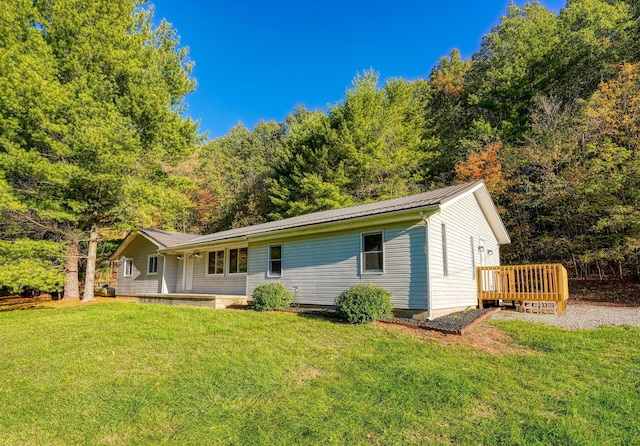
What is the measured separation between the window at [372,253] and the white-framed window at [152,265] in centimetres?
1279

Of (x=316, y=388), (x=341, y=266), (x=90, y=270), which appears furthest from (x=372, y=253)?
(x=90, y=270)

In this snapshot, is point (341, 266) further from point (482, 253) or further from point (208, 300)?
point (482, 253)

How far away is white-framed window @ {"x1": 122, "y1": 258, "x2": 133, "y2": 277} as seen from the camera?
19.9 metres

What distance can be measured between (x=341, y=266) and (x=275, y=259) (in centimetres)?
313

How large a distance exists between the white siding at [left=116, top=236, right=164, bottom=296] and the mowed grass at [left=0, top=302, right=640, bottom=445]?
1027cm

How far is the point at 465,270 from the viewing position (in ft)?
36.3

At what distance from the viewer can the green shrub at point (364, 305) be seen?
834 cm

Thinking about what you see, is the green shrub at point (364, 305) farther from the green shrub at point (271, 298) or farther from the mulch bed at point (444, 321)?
the green shrub at point (271, 298)

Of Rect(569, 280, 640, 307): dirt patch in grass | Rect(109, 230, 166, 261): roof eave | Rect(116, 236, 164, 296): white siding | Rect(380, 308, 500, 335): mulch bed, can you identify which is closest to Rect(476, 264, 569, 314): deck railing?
Rect(380, 308, 500, 335): mulch bed

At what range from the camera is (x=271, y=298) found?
10859 millimetres

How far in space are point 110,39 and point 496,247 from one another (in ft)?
61.6

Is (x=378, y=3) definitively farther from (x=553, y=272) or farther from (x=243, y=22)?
(x=553, y=272)

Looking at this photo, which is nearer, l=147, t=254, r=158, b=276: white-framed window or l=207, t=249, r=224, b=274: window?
l=207, t=249, r=224, b=274: window

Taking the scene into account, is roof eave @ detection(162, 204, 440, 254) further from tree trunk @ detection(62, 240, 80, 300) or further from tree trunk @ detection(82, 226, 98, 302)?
tree trunk @ detection(62, 240, 80, 300)
